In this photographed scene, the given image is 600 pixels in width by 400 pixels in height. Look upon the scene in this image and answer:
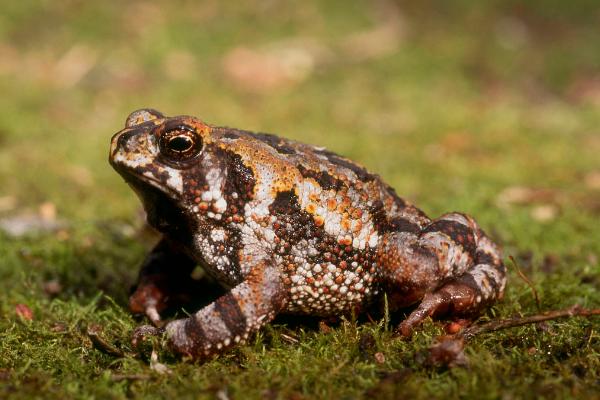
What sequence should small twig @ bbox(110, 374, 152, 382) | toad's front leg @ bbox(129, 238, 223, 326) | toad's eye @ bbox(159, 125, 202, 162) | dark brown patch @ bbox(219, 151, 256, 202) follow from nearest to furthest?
small twig @ bbox(110, 374, 152, 382) < toad's eye @ bbox(159, 125, 202, 162) < dark brown patch @ bbox(219, 151, 256, 202) < toad's front leg @ bbox(129, 238, 223, 326)

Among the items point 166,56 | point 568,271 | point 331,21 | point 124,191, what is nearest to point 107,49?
point 166,56

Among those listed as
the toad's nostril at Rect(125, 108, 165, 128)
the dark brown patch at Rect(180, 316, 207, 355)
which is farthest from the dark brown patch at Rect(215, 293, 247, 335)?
the toad's nostril at Rect(125, 108, 165, 128)

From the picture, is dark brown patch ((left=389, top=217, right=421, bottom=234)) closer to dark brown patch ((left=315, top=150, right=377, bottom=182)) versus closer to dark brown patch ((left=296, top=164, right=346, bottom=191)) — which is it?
dark brown patch ((left=315, top=150, right=377, bottom=182))

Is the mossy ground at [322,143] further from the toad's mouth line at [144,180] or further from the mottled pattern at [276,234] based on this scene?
the toad's mouth line at [144,180]

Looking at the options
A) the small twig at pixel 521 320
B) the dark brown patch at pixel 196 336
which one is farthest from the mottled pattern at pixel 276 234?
the small twig at pixel 521 320

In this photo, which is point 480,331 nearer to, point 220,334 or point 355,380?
point 355,380

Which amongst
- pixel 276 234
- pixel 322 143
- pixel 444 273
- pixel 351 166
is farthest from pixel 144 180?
pixel 322 143

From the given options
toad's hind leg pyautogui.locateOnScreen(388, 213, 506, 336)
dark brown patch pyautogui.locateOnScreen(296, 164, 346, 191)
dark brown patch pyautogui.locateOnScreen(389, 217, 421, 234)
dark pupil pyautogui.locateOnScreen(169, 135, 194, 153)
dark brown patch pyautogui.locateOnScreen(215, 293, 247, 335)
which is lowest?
dark brown patch pyautogui.locateOnScreen(215, 293, 247, 335)
